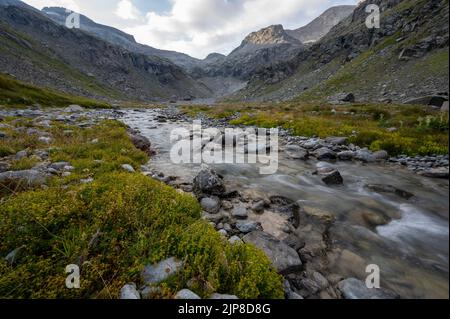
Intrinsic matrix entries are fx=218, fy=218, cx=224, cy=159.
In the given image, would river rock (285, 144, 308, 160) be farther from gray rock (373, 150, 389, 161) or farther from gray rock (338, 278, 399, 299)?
gray rock (338, 278, 399, 299)

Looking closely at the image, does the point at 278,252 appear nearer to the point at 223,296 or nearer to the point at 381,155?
the point at 223,296

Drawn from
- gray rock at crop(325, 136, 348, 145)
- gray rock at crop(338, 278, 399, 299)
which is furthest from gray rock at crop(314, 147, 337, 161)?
gray rock at crop(338, 278, 399, 299)

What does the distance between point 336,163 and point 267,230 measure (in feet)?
21.0

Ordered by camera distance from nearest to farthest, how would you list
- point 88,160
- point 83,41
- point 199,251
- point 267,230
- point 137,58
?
point 199,251 → point 267,230 → point 88,160 → point 83,41 → point 137,58

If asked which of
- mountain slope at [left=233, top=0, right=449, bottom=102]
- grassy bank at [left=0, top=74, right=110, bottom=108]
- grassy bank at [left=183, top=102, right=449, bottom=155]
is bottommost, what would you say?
grassy bank at [left=183, top=102, right=449, bottom=155]

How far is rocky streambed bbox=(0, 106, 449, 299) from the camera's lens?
3.21 metres

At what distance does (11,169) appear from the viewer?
6.07 meters

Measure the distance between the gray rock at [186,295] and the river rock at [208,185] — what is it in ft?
12.5

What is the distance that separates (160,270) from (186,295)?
68 centimetres

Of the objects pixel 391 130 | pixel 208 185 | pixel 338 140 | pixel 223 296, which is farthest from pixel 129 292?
pixel 391 130

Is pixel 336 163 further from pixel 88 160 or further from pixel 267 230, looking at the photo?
pixel 88 160

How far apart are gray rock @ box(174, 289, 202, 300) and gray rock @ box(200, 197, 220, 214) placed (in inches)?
111

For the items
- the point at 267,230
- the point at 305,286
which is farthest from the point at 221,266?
the point at 267,230

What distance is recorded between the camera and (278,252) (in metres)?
3.89
